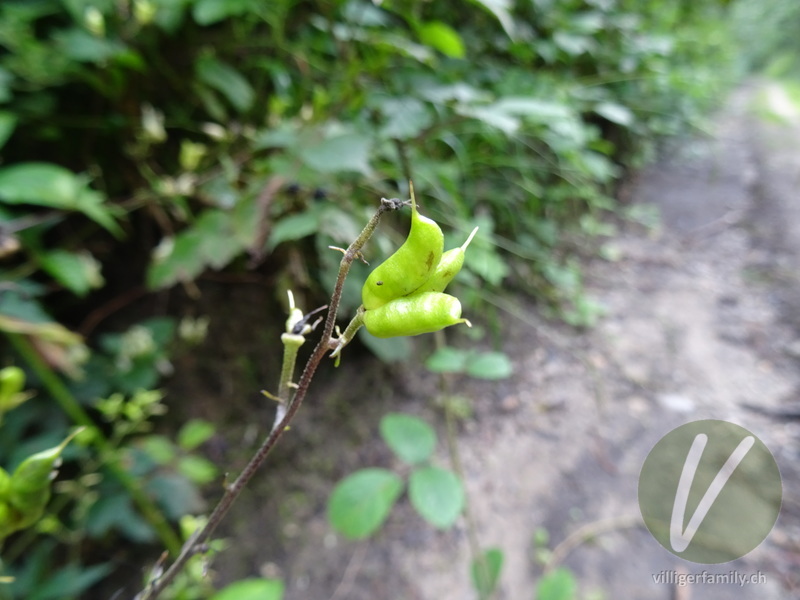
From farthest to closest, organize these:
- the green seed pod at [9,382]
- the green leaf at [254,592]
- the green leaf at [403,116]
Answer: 1. the green leaf at [403,116]
2. the green leaf at [254,592]
3. the green seed pod at [9,382]

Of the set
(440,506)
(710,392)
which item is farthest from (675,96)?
(440,506)

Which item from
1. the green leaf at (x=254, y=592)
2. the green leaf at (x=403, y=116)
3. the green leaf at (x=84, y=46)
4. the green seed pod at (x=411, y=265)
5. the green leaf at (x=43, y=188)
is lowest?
the green leaf at (x=254, y=592)

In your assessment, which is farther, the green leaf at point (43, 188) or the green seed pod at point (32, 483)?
the green leaf at point (43, 188)

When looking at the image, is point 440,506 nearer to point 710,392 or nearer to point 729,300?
point 710,392

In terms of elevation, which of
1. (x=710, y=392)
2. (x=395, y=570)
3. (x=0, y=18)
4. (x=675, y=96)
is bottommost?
(x=395, y=570)

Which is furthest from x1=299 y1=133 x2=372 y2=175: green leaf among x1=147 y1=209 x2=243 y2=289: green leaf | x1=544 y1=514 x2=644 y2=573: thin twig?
x1=544 y1=514 x2=644 y2=573: thin twig

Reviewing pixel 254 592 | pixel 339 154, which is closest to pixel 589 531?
pixel 254 592

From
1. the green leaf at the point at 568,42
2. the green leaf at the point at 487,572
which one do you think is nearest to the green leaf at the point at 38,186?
the green leaf at the point at 487,572

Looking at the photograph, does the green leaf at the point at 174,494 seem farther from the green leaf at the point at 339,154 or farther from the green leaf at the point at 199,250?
the green leaf at the point at 339,154
